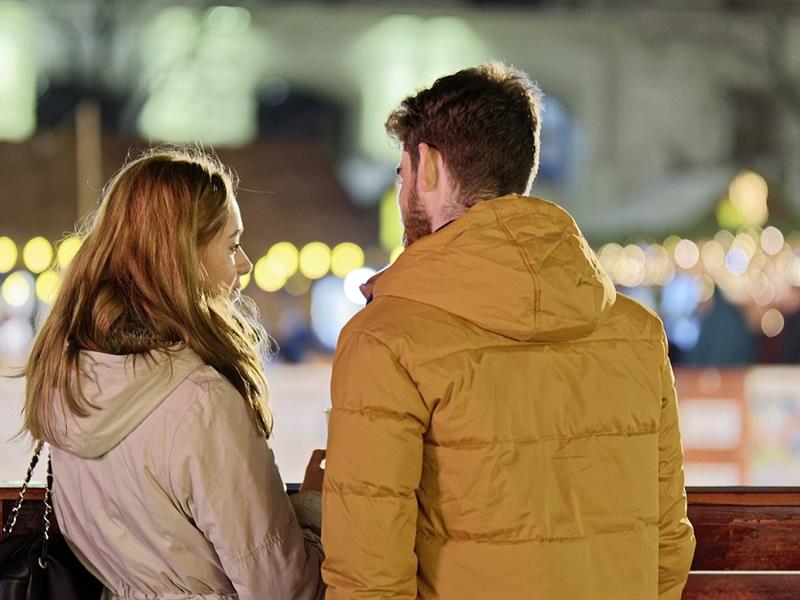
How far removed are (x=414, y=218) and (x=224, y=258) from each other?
0.28 metres

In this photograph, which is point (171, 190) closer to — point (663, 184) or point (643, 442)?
point (643, 442)

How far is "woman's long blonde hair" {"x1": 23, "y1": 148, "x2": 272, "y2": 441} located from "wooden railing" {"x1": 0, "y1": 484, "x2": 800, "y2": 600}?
16.9 inches

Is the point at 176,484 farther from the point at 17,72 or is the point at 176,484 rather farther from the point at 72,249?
the point at 17,72

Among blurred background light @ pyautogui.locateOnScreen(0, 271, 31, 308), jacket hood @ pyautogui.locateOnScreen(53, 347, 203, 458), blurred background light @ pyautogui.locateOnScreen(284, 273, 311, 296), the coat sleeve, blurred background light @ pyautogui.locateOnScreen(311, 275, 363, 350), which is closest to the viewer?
the coat sleeve

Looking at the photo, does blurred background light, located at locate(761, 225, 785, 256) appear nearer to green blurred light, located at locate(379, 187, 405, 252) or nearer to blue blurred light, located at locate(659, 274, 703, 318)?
blue blurred light, located at locate(659, 274, 703, 318)

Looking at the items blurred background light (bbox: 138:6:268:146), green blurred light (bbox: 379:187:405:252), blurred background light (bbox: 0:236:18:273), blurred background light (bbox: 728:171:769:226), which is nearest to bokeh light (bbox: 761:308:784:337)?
blurred background light (bbox: 728:171:769:226)

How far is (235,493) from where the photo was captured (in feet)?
3.88

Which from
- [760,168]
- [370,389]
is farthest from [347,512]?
[760,168]

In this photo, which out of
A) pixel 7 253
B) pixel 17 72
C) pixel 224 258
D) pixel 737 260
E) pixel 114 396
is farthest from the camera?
pixel 737 260

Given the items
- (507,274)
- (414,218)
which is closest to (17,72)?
(414,218)

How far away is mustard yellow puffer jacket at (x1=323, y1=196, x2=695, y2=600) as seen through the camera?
1026 mm

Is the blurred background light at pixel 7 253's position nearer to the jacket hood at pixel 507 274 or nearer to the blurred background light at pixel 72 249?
the blurred background light at pixel 72 249

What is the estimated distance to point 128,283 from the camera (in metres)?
1.21

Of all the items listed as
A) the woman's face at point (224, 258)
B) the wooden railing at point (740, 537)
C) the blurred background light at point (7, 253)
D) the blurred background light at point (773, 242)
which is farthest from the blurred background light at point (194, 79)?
the woman's face at point (224, 258)
